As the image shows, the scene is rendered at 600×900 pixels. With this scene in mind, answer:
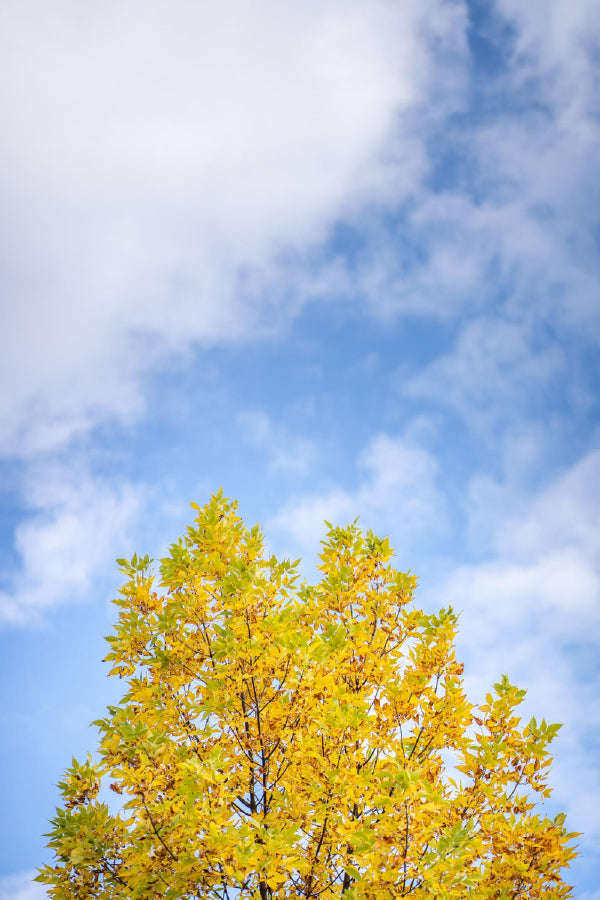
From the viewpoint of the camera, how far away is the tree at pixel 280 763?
5.57 meters

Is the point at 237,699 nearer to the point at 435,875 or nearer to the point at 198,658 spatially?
the point at 198,658

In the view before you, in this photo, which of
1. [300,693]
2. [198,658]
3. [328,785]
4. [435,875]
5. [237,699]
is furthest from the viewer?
[198,658]

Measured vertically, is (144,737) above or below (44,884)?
above

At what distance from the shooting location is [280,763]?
6.91 m

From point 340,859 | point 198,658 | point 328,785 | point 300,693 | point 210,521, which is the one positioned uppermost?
point 210,521

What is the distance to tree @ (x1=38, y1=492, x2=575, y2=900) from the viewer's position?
557 cm

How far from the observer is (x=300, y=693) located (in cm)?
636

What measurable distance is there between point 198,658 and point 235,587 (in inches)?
40.5

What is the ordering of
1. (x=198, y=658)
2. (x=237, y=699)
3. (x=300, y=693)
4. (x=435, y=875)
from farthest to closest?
(x=198, y=658) < (x=237, y=699) < (x=300, y=693) < (x=435, y=875)

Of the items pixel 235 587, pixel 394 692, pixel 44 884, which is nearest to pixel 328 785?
pixel 394 692

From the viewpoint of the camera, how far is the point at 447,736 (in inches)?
283

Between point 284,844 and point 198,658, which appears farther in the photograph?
point 198,658

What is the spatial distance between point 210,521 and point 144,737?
2.38 m

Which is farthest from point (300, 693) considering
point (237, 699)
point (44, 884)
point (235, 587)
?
point (44, 884)
